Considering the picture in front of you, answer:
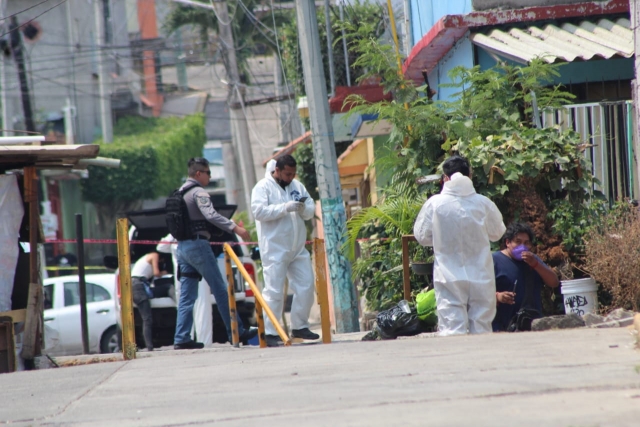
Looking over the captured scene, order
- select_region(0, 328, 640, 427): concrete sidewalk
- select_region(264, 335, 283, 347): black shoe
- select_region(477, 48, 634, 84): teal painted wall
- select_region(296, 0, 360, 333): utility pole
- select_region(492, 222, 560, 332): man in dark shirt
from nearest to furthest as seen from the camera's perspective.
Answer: select_region(0, 328, 640, 427): concrete sidewalk
select_region(492, 222, 560, 332): man in dark shirt
select_region(264, 335, 283, 347): black shoe
select_region(477, 48, 634, 84): teal painted wall
select_region(296, 0, 360, 333): utility pole

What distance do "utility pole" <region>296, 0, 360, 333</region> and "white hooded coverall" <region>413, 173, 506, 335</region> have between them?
3.34 m

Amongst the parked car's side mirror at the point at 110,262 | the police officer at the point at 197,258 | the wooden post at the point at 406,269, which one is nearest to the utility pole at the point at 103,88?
the parked car's side mirror at the point at 110,262

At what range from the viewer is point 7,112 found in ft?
97.0

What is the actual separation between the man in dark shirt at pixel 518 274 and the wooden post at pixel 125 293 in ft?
9.61

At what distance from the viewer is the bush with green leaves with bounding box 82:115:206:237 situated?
3488cm

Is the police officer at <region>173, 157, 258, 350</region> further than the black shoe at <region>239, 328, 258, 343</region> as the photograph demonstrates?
No

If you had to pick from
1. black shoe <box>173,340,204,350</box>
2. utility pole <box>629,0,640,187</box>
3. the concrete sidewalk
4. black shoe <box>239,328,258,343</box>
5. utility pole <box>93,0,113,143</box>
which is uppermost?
utility pole <box>93,0,113,143</box>

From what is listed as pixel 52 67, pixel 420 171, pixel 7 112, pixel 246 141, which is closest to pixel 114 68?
pixel 52 67

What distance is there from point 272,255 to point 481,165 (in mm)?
2046

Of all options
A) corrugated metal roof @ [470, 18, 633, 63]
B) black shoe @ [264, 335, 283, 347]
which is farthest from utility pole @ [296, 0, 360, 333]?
black shoe @ [264, 335, 283, 347]

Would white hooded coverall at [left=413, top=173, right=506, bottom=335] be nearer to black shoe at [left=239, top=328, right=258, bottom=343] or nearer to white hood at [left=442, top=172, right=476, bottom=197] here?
white hood at [left=442, top=172, right=476, bottom=197]

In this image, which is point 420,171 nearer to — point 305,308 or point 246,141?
point 305,308

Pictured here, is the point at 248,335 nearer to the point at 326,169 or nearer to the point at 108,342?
the point at 326,169

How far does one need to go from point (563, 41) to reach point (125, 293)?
5390 mm
